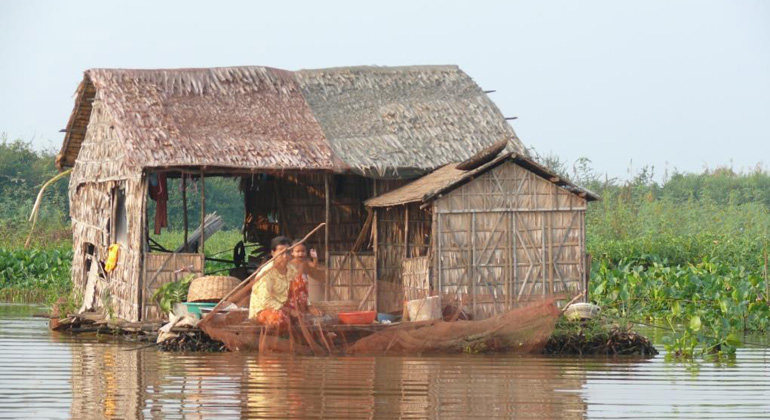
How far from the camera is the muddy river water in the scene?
9578mm

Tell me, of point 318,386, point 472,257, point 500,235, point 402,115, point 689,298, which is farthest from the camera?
point 689,298

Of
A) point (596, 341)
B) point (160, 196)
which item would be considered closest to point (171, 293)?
point (160, 196)

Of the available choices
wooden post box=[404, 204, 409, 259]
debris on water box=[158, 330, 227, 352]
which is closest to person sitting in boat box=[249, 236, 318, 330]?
debris on water box=[158, 330, 227, 352]

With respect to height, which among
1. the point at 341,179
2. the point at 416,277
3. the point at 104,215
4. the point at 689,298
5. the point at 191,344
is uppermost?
the point at 341,179

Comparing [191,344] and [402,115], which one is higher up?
[402,115]

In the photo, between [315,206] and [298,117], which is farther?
[315,206]

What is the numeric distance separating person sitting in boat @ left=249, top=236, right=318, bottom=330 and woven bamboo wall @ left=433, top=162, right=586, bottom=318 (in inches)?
85.8

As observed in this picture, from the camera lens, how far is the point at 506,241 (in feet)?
50.9

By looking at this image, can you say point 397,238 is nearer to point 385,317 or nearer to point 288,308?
point 385,317

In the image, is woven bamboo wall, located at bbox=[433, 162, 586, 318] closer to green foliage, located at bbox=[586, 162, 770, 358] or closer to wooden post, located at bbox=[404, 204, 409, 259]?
wooden post, located at bbox=[404, 204, 409, 259]

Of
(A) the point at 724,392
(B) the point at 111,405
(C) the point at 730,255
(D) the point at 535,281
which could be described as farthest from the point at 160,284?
(C) the point at 730,255

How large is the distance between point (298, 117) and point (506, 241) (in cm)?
396

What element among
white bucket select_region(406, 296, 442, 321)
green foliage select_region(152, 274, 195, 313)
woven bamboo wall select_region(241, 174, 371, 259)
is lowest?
white bucket select_region(406, 296, 442, 321)

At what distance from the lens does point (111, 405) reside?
9.73 metres
